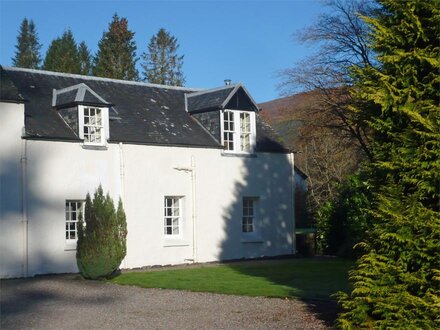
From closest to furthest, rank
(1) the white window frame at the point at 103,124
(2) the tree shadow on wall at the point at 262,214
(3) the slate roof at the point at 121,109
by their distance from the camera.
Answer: (3) the slate roof at the point at 121,109 → (1) the white window frame at the point at 103,124 → (2) the tree shadow on wall at the point at 262,214

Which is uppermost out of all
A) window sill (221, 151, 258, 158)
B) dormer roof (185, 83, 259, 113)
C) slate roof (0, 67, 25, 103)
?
dormer roof (185, 83, 259, 113)

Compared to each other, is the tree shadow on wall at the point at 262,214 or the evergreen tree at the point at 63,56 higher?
the evergreen tree at the point at 63,56

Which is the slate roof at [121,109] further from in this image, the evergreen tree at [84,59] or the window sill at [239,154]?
the evergreen tree at [84,59]

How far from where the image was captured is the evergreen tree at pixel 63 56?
53056 mm

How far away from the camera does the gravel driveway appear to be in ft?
39.3

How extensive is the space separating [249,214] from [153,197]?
16.5 feet

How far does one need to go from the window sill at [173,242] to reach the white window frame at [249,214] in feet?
10.7

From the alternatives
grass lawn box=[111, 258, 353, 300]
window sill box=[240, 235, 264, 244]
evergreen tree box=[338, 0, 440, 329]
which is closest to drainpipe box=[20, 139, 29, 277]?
grass lawn box=[111, 258, 353, 300]

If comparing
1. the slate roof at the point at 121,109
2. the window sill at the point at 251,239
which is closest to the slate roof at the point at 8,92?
the slate roof at the point at 121,109

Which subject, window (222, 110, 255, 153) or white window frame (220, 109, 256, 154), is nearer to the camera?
white window frame (220, 109, 256, 154)

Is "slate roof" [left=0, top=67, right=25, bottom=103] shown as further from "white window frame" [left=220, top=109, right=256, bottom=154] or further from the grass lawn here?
"white window frame" [left=220, top=109, right=256, bottom=154]

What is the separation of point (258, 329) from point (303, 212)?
3669cm

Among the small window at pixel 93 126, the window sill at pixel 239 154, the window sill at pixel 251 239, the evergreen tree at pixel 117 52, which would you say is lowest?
the window sill at pixel 251 239

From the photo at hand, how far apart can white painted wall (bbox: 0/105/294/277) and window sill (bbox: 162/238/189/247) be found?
0.04 metres
